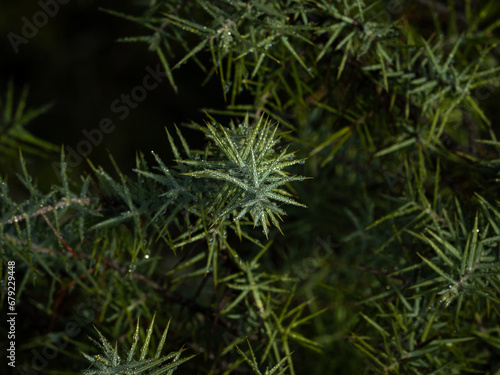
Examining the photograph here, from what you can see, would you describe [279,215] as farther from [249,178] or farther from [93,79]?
[93,79]

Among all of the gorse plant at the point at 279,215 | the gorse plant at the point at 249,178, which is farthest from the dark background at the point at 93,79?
the gorse plant at the point at 249,178

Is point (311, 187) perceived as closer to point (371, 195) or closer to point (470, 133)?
point (371, 195)

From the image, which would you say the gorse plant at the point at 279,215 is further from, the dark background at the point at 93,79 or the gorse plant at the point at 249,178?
the dark background at the point at 93,79

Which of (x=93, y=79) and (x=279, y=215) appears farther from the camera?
(x=93, y=79)

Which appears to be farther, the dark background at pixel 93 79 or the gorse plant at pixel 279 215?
the dark background at pixel 93 79

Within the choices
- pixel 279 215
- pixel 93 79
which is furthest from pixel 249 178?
pixel 93 79
